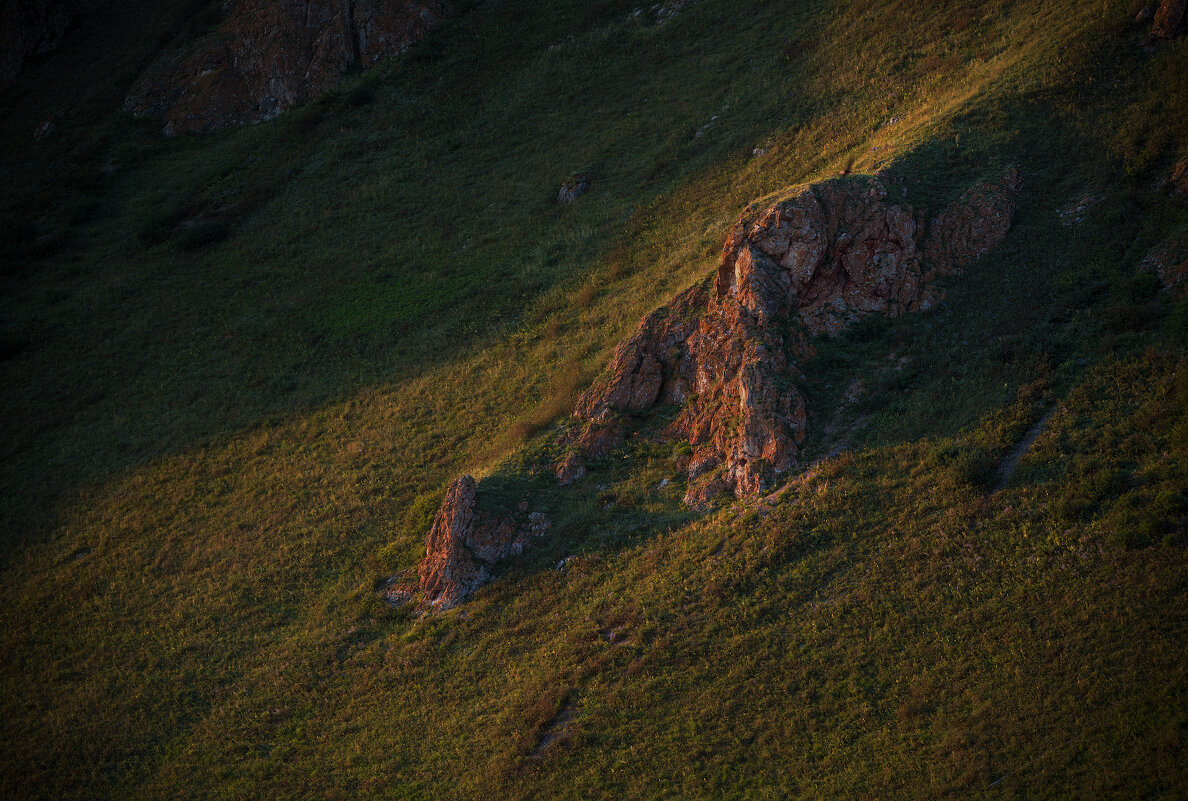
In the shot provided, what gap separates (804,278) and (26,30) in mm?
76733

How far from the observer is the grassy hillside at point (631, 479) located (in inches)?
650

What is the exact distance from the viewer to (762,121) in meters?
39.4

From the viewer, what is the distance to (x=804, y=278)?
24.8 m

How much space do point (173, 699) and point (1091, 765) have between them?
23750 mm

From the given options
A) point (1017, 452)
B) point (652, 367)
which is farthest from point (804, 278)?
point (1017, 452)

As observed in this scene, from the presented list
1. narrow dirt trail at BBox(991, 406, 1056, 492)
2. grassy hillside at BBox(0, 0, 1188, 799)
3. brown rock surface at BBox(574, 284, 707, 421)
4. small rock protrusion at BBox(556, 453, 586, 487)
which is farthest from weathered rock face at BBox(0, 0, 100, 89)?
narrow dirt trail at BBox(991, 406, 1056, 492)

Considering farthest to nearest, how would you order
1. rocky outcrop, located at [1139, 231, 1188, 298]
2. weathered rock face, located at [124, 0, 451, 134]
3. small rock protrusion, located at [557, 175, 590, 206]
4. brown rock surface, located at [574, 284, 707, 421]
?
weathered rock face, located at [124, 0, 451, 134] → small rock protrusion, located at [557, 175, 590, 206] → brown rock surface, located at [574, 284, 707, 421] → rocky outcrop, located at [1139, 231, 1188, 298]

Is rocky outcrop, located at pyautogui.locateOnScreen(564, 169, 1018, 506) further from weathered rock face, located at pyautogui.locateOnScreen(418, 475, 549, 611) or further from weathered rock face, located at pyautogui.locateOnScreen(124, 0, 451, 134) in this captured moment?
weathered rock face, located at pyautogui.locateOnScreen(124, 0, 451, 134)

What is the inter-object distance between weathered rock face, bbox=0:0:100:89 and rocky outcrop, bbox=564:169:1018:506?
A: 71.8 m

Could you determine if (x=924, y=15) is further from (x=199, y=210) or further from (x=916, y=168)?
(x=199, y=210)

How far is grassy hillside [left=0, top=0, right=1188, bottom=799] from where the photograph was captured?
54.2ft

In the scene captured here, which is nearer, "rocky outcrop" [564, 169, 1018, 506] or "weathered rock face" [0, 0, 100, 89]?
"rocky outcrop" [564, 169, 1018, 506]

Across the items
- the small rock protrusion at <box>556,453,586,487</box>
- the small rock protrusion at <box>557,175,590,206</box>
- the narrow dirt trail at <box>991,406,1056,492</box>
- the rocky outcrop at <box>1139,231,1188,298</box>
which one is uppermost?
the small rock protrusion at <box>557,175,590,206</box>

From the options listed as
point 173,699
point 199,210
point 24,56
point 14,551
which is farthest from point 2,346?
point 24,56
